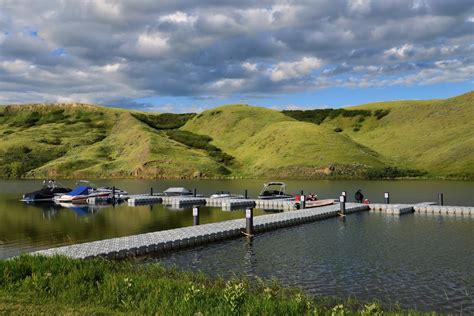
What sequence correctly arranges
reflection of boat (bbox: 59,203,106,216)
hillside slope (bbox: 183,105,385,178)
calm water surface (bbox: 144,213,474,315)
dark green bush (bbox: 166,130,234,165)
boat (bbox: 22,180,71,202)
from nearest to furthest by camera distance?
1. calm water surface (bbox: 144,213,474,315)
2. reflection of boat (bbox: 59,203,106,216)
3. boat (bbox: 22,180,71,202)
4. hillside slope (bbox: 183,105,385,178)
5. dark green bush (bbox: 166,130,234,165)

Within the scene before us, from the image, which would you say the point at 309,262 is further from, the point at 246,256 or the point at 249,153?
the point at 249,153

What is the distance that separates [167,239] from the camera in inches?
1172

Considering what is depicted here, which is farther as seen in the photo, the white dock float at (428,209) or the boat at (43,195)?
the boat at (43,195)

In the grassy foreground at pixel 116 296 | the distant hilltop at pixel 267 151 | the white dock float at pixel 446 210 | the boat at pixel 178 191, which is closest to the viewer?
the grassy foreground at pixel 116 296

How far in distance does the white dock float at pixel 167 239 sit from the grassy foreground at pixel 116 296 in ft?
16.9

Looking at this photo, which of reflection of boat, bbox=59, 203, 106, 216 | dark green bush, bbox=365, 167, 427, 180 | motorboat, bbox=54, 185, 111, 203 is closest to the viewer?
reflection of boat, bbox=59, 203, 106, 216

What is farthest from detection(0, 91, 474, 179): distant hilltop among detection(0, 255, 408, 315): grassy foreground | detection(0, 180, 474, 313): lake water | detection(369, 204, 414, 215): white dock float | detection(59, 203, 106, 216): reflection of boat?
detection(0, 255, 408, 315): grassy foreground

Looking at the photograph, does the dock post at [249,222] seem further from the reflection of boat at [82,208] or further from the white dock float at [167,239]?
the reflection of boat at [82,208]

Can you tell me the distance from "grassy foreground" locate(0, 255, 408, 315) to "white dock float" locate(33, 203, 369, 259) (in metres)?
5.14

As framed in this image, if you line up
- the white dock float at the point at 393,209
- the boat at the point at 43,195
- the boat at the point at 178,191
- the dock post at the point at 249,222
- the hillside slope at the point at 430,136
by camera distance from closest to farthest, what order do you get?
the dock post at the point at 249,222 → the white dock float at the point at 393,209 → the boat at the point at 43,195 → the boat at the point at 178,191 → the hillside slope at the point at 430,136

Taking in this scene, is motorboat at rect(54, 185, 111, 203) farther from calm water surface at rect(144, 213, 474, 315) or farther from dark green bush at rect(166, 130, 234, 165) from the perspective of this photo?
dark green bush at rect(166, 130, 234, 165)

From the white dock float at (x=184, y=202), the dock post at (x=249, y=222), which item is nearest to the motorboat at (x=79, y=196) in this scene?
the white dock float at (x=184, y=202)

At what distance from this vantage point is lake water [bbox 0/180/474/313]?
20.5 m

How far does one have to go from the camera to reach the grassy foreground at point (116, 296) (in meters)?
13.1
